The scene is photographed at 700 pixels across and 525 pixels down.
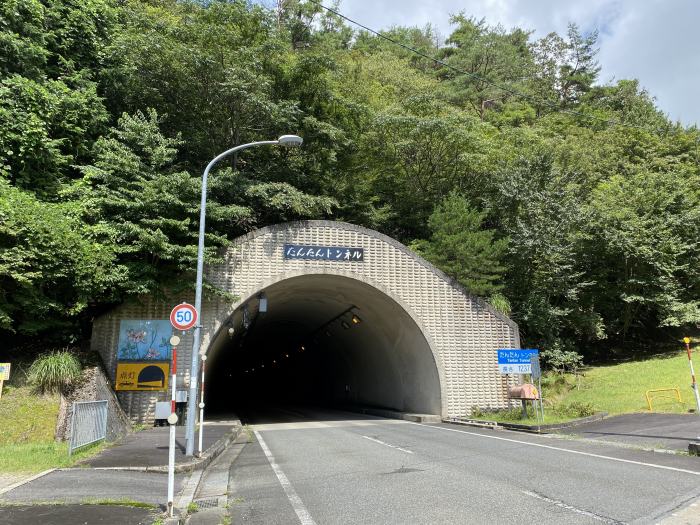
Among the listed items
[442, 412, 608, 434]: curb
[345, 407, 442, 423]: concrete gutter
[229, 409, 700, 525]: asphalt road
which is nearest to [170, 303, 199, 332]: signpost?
[229, 409, 700, 525]: asphalt road

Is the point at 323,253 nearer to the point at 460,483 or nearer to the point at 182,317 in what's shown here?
the point at 182,317

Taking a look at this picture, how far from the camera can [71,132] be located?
16094 millimetres

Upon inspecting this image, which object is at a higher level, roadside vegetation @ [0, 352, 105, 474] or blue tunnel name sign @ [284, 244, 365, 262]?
blue tunnel name sign @ [284, 244, 365, 262]

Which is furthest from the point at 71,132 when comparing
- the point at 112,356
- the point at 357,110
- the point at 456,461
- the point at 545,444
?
the point at 545,444

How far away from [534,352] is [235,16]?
16.9 meters

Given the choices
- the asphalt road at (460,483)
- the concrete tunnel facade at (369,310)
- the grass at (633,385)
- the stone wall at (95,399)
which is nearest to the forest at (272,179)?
the concrete tunnel facade at (369,310)

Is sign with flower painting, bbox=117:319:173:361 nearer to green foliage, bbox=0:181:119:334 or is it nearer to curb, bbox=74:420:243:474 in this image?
green foliage, bbox=0:181:119:334

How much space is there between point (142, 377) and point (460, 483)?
11365mm

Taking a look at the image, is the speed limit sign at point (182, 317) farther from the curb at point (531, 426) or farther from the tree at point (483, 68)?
the tree at point (483, 68)

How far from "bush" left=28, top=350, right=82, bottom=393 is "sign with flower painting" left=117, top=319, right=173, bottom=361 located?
2.66 meters

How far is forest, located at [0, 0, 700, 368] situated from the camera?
14.1 metres

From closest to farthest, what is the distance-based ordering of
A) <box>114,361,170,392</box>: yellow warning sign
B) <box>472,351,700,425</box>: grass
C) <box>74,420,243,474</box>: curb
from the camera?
<box>74,420,243,474</box>: curb < <box>114,361,170,392</box>: yellow warning sign < <box>472,351,700,425</box>: grass

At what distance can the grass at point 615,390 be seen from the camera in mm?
15586

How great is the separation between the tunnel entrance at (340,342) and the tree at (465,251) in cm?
305
